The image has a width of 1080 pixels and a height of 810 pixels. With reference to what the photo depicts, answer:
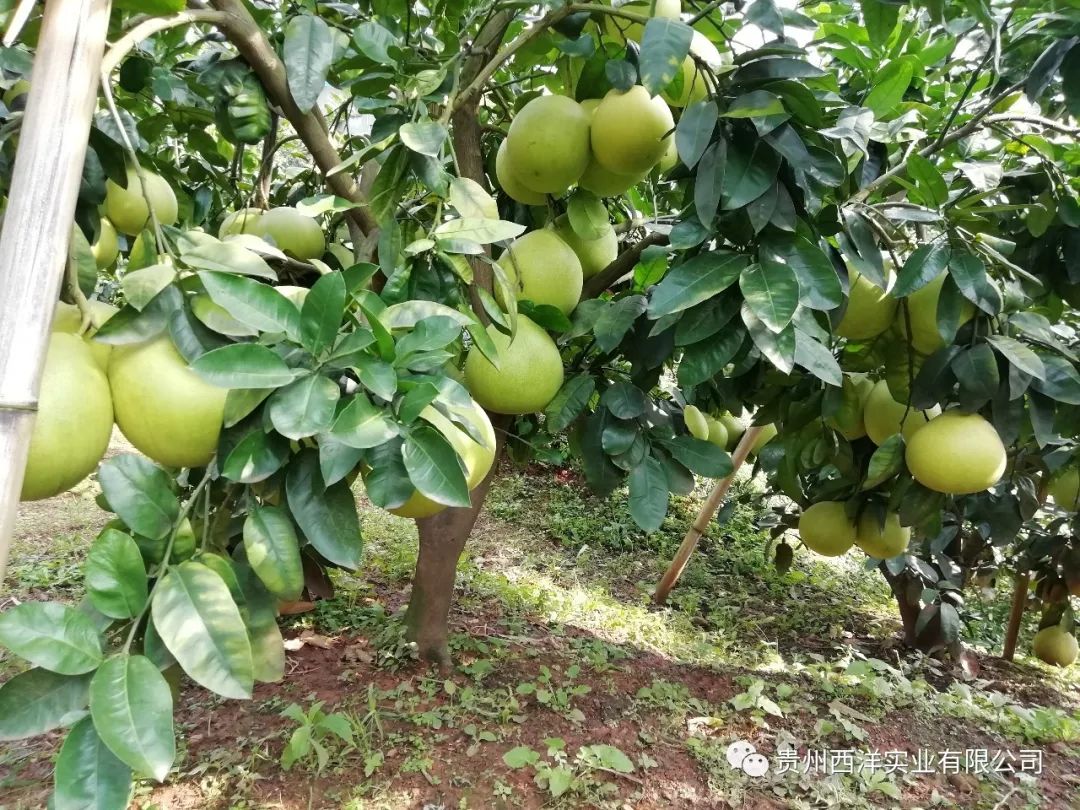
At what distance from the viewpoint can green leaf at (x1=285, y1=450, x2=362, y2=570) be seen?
2.50ft

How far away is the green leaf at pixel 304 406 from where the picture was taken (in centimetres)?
67

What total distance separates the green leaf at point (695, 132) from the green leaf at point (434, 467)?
57 cm

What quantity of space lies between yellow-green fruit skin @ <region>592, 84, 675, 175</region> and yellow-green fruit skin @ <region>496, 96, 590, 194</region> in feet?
0.15

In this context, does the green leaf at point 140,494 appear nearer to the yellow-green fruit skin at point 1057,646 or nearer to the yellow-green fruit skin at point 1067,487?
the yellow-green fruit skin at point 1067,487

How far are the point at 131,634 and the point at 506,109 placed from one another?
1.51 m

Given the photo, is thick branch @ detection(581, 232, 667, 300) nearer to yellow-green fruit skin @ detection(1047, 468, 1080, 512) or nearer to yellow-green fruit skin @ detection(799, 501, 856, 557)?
yellow-green fruit skin @ detection(799, 501, 856, 557)

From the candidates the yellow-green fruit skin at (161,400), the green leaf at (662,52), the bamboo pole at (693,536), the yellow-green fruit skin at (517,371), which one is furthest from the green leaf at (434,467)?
the bamboo pole at (693,536)

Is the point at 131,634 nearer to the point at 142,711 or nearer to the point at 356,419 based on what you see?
the point at 142,711

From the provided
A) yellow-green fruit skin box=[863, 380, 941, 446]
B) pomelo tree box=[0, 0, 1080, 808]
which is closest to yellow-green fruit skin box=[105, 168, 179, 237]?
pomelo tree box=[0, 0, 1080, 808]

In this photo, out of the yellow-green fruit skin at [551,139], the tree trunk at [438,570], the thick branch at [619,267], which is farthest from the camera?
the tree trunk at [438,570]

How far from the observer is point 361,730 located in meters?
2.22

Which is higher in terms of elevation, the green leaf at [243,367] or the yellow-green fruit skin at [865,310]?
the yellow-green fruit skin at [865,310]

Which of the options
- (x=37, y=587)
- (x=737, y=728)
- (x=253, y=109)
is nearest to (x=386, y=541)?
(x=37, y=587)

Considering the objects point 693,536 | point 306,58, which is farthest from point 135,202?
point 693,536
